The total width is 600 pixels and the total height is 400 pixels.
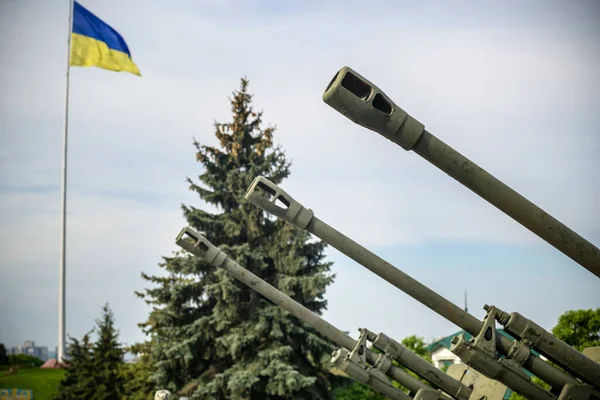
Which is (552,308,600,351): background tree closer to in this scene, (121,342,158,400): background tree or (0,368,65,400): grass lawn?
(121,342,158,400): background tree

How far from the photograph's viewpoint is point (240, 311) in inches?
844

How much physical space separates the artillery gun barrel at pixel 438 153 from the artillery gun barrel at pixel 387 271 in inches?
92.9

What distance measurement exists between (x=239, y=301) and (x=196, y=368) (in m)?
2.09

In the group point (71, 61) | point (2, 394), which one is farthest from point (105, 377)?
point (71, 61)

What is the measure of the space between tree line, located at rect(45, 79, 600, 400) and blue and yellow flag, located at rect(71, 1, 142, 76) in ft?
26.5

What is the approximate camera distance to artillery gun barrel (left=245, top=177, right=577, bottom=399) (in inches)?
295

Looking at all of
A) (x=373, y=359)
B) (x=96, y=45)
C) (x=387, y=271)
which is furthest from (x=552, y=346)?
(x=96, y=45)

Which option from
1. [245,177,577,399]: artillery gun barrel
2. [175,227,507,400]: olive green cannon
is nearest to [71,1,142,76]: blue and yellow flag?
[175,227,507,400]: olive green cannon

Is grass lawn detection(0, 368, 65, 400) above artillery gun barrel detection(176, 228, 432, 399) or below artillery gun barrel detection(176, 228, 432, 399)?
below

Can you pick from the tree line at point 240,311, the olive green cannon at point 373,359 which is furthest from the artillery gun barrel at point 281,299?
the tree line at point 240,311

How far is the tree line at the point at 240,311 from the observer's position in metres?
20.3

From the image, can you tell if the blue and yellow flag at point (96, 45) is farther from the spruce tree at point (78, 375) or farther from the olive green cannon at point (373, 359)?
the olive green cannon at point (373, 359)

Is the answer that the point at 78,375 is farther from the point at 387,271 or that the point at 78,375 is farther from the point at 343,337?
the point at 387,271

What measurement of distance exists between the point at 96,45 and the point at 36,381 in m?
11.9
